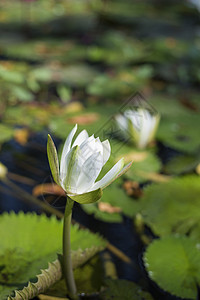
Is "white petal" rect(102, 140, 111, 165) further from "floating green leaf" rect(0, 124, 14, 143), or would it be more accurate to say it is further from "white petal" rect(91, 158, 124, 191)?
"floating green leaf" rect(0, 124, 14, 143)

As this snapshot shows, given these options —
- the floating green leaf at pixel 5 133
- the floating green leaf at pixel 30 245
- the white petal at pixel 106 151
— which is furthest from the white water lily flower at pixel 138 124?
the white petal at pixel 106 151

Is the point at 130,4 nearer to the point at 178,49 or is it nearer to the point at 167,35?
the point at 167,35

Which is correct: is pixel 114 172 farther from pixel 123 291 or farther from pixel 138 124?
pixel 138 124

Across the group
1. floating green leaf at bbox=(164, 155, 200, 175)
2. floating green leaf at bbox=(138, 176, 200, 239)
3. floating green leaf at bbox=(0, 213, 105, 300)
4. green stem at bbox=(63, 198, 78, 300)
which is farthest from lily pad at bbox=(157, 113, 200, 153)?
green stem at bbox=(63, 198, 78, 300)

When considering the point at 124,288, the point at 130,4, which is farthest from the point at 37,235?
the point at 130,4

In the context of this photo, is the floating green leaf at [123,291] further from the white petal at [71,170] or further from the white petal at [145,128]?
the white petal at [145,128]

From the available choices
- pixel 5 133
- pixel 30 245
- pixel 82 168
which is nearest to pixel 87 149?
pixel 82 168
